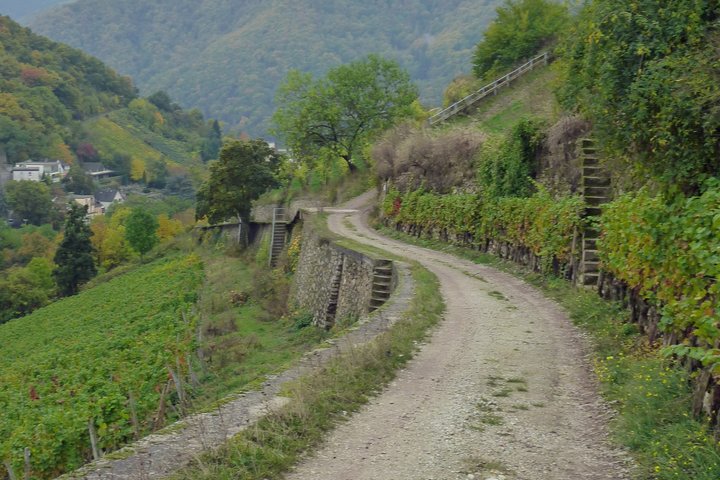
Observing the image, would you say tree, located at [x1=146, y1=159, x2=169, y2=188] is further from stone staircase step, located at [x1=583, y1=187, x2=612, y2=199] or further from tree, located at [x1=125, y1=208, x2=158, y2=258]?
stone staircase step, located at [x1=583, y1=187, x2=612, y2=199]

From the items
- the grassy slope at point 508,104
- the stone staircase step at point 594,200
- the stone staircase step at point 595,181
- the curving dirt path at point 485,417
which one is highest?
the grassy slope at point 508,104

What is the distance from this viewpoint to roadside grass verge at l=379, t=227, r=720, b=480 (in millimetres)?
5676

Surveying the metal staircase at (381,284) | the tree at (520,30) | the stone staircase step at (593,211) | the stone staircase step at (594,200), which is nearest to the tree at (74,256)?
the tree at (520,30)

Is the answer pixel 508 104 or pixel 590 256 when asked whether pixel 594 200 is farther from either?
pixel 508 104

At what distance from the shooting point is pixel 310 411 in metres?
7.55

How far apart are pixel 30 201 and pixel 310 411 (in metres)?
130

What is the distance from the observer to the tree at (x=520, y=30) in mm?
40750

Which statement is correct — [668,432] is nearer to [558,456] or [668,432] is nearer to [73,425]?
[558,456]

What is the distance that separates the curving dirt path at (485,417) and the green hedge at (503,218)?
3.57m

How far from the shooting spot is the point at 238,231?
52469 millimetres

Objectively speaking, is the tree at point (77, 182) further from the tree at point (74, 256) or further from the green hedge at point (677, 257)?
the green hedge at point (677, 257)

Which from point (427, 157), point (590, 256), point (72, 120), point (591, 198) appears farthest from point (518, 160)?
point (72, 120)

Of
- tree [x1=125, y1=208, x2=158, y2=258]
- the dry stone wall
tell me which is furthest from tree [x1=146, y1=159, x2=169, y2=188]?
the dry stone wall

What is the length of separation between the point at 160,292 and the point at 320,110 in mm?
18569
